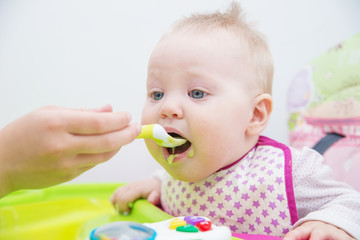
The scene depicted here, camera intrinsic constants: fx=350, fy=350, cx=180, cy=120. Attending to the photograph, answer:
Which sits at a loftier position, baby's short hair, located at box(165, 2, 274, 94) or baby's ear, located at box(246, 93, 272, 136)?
baby's short hair, located at box(165, 2, 274, 94)

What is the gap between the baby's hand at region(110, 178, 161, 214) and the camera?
0.81 meters

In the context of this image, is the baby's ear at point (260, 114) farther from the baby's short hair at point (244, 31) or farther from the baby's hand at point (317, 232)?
the baby's hand at point (317, 232)

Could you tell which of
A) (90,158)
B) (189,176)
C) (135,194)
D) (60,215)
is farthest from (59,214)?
(90,158)

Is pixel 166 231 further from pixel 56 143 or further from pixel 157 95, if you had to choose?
pixel 157 95

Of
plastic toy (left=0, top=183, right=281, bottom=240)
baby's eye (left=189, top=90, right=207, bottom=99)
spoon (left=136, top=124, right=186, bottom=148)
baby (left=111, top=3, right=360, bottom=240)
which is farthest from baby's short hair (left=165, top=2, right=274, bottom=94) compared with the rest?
plastic toy (left=0, top=183, right=281, bottom=240)

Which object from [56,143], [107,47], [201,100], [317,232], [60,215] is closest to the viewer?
[56,143]

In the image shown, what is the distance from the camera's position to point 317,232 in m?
0.54

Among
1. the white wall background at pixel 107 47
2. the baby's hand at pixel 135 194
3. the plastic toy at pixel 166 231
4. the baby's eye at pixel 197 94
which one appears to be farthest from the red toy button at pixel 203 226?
the white wall background at pixel 107 47

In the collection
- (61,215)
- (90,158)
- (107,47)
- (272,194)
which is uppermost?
(107,47)

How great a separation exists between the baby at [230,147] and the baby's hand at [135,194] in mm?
120

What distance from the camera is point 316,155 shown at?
71 centimetres

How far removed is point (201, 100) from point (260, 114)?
15 cm

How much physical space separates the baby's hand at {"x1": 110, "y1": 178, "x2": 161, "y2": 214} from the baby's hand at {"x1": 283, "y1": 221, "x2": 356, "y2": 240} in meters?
0.37

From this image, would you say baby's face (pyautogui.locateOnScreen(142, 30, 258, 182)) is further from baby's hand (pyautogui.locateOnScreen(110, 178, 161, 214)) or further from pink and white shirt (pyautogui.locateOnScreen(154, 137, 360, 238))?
baby's hand (pyautogui.locateOnScreen(110, 178, 161, 214))
